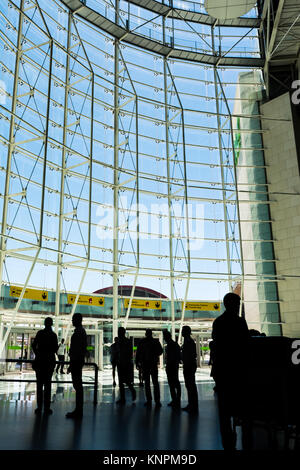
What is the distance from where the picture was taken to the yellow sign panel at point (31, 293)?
1500cm

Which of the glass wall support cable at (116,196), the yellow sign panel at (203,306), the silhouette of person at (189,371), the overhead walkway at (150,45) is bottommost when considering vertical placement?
the silhouette of person at (189,371)

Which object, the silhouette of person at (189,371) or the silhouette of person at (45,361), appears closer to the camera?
the silhouette of person at (45,361)

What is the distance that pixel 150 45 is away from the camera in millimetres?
21312

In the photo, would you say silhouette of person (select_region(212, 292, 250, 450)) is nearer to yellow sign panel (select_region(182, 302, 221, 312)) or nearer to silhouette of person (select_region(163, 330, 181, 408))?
silhouette of person (select_region(163, 330, 181, 408))

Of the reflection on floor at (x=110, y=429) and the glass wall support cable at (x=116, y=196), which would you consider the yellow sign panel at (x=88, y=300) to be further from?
the reflection on floor at (x=110, y=429)

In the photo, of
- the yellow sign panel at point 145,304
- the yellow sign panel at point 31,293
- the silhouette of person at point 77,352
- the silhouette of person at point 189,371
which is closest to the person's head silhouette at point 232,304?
the silhouette of person at point 77,352

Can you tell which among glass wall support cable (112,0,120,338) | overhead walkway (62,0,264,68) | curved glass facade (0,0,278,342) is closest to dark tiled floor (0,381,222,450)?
curved glass facade (0,0,278,342)

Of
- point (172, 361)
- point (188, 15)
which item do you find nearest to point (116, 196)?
point (188, 15)

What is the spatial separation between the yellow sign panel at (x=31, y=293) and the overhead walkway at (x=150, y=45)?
491 inches

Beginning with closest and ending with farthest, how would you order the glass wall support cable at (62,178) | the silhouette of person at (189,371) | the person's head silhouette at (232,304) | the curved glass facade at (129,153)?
the person's head silhouette at (232,304) → the silhouette of person at (189,371) → the curved glass facade at (129,153) → the glass wall support cable at (62,178)

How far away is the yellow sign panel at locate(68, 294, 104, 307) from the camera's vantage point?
17219mm

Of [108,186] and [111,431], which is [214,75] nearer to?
[108,186]

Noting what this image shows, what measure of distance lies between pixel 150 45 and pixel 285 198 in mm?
10698

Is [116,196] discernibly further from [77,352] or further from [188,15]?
[77,352]
